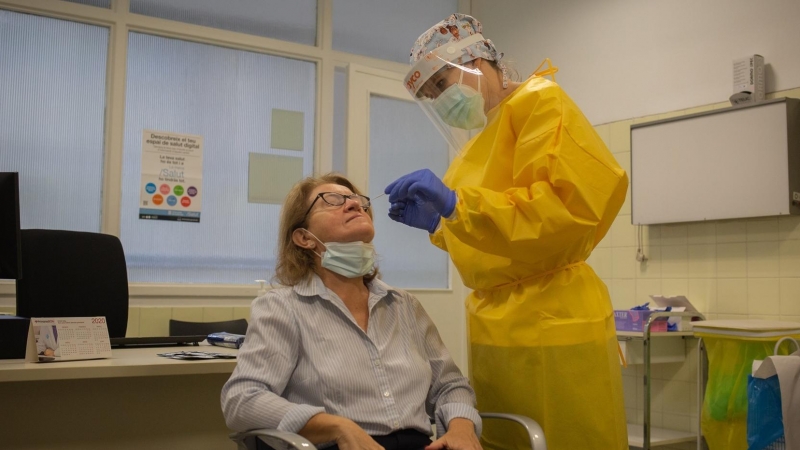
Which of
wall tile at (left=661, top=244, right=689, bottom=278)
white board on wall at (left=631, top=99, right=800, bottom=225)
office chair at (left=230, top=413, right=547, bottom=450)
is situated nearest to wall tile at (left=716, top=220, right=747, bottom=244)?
white board on wall at (left=631, top=99, right=800, bottom=225)

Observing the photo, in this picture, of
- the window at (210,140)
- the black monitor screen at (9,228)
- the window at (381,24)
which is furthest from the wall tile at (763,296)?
the black monitor screen at (9,228)

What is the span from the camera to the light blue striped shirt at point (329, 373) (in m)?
1.56

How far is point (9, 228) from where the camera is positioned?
1.88 m

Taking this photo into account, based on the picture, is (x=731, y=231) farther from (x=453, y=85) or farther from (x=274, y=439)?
(x=274, y=439)

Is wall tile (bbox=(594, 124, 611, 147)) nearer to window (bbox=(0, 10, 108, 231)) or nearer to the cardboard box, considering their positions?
the cardboard box

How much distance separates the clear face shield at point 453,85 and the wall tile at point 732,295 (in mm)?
2337

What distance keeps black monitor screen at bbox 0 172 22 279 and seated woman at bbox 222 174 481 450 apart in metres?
0.68

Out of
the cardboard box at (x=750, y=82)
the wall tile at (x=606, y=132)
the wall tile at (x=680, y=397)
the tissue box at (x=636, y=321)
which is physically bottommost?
the wall tile at (x=680, y=397)

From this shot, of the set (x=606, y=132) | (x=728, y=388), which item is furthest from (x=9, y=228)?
(x=606, y=132)

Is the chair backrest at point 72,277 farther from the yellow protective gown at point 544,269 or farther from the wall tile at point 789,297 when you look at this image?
the wall tile at point 789,297

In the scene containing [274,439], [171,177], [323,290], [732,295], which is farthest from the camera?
[171,177]

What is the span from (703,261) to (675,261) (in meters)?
0.17

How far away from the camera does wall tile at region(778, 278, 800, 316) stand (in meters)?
3.39

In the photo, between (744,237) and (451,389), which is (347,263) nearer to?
(451,389)
